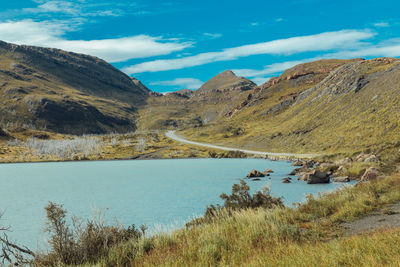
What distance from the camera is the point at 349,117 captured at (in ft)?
366

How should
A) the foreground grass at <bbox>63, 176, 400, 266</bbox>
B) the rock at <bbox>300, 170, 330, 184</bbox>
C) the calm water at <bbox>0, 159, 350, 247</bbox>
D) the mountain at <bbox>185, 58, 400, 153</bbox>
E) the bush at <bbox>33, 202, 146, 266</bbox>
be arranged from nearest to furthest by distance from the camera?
the foreground grass at <bbox>63, 176, 400, 266</bbox>
the bush at <bbox>33, 202, 146, 266</bbox>
the calm water at <bbox>0, 159, 350, 247</bbox>
the rock at <bbox>300, 170, 330, 184</bbox>
the mountain at <bbox>185, 58, 400, 153</bbox>

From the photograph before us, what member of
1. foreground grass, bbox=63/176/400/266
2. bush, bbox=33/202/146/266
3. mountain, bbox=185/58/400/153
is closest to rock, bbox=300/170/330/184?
mountain, bbox=185/58/400/153

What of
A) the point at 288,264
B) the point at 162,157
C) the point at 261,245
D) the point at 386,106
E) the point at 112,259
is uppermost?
the point at 386,106

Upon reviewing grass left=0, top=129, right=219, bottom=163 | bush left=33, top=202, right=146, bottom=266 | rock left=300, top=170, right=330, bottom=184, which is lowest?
grass left=0, top=129, right=219, bottom=163

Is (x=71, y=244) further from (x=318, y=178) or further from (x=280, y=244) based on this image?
(x=318, y=178)

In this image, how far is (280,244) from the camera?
8.00 meters

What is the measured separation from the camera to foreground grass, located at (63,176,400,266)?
6500 mm

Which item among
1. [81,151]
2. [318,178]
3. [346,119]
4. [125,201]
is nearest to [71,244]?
[125,201]

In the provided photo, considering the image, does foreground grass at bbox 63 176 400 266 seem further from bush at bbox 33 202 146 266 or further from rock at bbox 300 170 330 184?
rock at bbox 300 170 330 184

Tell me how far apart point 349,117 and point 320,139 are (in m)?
13.8

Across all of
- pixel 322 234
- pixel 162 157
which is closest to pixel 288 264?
pixel 322 234

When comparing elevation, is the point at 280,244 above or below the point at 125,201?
above

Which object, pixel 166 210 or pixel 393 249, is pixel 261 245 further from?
pixel 166 210

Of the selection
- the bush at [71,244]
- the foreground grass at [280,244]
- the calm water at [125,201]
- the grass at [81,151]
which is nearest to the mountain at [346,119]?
the grass at [81,151]
